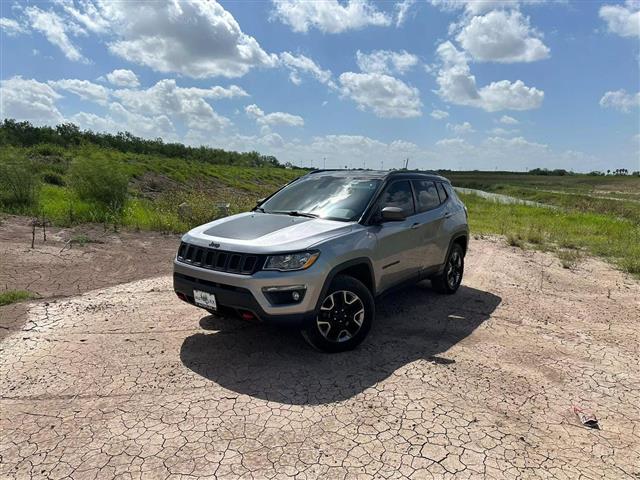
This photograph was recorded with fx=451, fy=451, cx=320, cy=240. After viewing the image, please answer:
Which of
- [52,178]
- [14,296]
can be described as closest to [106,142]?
[52,178]

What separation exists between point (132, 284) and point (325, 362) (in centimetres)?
371

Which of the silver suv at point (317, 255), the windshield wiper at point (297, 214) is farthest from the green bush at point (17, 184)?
the windshield wiper at point (297, 214)

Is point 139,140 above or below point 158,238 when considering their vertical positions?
above

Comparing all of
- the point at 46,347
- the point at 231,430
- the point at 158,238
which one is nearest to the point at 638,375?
the point at 231,430

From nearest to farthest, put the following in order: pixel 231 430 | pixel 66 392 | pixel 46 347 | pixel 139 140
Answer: pixel 231 430
pixel 66 392
pixel 46 347
pixel 139 140

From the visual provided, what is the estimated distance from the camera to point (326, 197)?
4.93 meters

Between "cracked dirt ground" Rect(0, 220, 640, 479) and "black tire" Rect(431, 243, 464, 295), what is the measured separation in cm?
63

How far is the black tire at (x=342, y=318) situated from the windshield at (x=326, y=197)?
0.76 meters

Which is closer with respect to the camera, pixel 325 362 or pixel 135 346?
pixel 325 362

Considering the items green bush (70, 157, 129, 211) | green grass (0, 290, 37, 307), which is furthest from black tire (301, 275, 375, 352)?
green bush (70, 157, 129, 211)

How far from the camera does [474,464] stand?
2.71 metres

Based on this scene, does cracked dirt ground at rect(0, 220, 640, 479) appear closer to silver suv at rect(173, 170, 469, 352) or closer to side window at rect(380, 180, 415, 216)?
silver suv at rect(173, 170, 469, 352)

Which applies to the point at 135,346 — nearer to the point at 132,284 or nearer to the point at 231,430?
the point at 231,430

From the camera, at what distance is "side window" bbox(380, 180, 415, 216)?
4.88 metres
